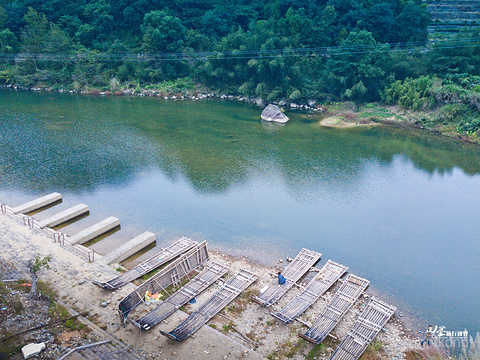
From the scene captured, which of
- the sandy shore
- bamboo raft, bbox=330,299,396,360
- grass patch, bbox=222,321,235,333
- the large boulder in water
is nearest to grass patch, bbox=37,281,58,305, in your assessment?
the sandy shore

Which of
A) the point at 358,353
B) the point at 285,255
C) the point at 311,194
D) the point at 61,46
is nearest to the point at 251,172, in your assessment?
the point at 311,194

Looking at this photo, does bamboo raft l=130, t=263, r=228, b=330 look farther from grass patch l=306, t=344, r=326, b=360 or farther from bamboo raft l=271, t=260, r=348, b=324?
grass patch l=306, t=344, r=326, b=360

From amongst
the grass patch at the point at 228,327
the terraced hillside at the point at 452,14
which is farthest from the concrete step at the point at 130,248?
the terraced hillside at the point at 452,14

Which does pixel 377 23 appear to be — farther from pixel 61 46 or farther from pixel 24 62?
pixel 24 62

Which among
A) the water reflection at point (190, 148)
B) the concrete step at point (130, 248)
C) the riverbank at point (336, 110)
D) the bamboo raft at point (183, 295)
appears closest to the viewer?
the bamboo raft at point (183, 295)

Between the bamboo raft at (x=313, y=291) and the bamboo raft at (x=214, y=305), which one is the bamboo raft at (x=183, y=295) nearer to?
the bamboo raft at (x=214, y=305)

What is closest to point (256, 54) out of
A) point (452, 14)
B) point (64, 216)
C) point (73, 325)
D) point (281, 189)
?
point (281, 189)
